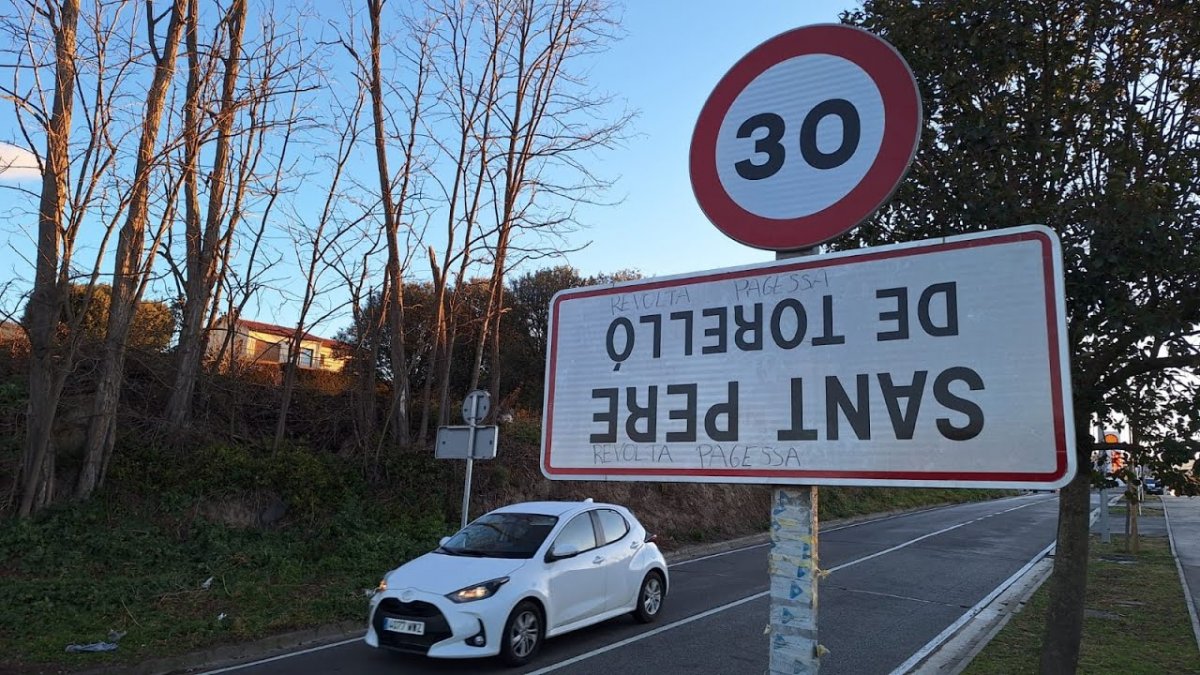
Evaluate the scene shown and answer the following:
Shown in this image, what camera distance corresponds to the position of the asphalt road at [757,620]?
8.02m

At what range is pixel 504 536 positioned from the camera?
9.34 m

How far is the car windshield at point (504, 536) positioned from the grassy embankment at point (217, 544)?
1.87 metres

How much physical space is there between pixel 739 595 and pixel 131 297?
10.8m

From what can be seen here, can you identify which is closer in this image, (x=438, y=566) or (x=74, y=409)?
(x=438, y=566)

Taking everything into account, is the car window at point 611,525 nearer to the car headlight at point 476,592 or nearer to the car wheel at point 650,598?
the car wheel at point 650,598

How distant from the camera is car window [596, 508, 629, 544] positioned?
32.7 feet

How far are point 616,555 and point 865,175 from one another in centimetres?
845

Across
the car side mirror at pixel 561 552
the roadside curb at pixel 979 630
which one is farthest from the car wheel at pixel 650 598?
the roadside curb at pixel 979 630

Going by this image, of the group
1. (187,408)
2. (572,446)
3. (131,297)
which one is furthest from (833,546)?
(572,446)

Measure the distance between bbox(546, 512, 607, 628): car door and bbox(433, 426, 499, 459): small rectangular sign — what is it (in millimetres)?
2165

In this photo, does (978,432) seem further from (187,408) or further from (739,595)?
(187,408)

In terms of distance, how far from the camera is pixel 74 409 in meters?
13.3

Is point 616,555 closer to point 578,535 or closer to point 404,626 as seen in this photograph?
point 578,535

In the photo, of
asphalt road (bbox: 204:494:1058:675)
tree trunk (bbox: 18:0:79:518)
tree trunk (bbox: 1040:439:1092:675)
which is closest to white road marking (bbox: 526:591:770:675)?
asphalt road (bbox: 204:494:1058:675)
